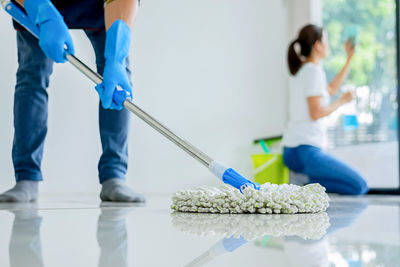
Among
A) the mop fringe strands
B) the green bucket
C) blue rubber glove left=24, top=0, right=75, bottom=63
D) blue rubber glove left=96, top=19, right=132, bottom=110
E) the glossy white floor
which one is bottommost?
the green bucket

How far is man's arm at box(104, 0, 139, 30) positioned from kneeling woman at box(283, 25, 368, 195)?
1390 mm

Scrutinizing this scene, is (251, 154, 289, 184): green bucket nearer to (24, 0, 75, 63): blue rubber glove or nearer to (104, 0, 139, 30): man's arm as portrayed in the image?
(104, 0, 139, 30): man's arm

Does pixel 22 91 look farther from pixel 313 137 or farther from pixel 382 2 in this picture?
pixel 382 2

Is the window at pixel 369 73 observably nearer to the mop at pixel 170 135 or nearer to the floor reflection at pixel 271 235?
the mop at pixel 170 135

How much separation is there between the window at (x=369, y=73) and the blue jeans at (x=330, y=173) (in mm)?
604

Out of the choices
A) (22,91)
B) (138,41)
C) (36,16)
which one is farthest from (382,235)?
(138,41)

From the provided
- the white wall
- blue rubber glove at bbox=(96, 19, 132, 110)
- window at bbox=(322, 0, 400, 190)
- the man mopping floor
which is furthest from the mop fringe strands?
window at bbox=(322, 0, 400, 190)

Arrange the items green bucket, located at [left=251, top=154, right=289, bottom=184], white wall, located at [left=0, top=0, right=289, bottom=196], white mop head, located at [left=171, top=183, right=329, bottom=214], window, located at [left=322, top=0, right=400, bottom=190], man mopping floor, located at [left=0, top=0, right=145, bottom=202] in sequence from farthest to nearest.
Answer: window, located at [left=322, top=0, right=400, bottom=190]
green bucket, located at [left=251, top=154, right=289, bottom=184]
white wall, located at [left=0, top=0, right=289, bottom=196]
man mopping floor, located at [left=0, top=0, right=145, bottom=202]
white mop head, located at [left=171, top=183, right=329, bottom=214]

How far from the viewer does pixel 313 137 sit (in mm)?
2670

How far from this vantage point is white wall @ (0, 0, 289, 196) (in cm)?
246

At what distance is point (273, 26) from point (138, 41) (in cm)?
101

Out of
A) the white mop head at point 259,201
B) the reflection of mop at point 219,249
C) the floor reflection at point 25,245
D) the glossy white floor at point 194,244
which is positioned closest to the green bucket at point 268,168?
the white mop head at point 259,201

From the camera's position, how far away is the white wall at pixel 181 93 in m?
2.46

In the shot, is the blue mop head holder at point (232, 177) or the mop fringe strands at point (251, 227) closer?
the mop fringe strands at point (251, 227)
